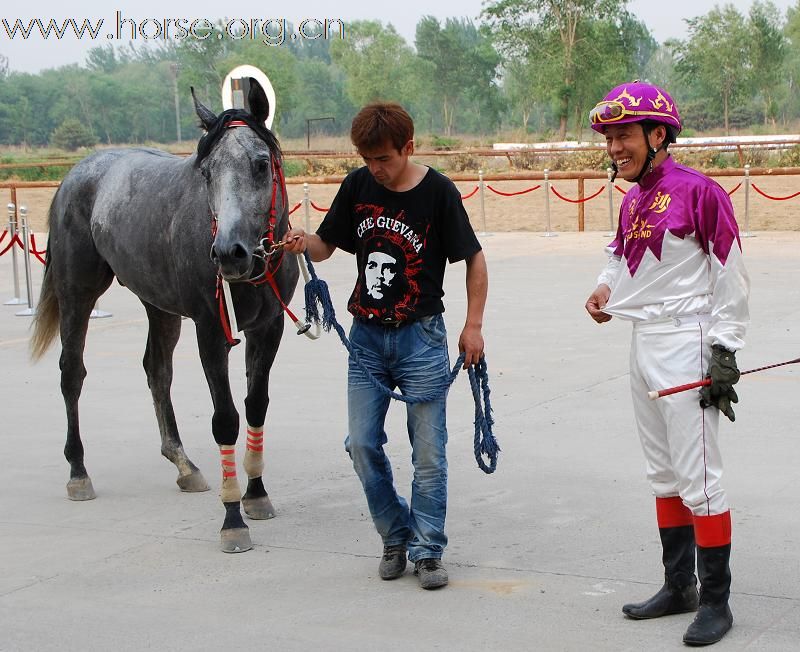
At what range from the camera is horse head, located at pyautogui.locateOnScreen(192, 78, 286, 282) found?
4.78 metres

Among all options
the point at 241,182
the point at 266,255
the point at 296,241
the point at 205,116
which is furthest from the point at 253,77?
the point at 296,241

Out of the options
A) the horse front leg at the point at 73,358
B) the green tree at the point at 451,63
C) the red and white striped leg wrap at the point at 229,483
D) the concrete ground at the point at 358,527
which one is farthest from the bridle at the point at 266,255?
the green tree at the point at 451,63

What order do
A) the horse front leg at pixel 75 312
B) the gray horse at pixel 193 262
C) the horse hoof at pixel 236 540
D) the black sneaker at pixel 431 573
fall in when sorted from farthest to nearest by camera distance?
the horse front leg at pixel 75 312
the horse hoof at pixel 236 540
the gray horse at pixel 193 262
the black sneaker at pixel 431 573

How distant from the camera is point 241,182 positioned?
495 cm

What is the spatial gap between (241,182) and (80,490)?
2.16 meters

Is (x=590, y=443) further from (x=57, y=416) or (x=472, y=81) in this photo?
(x=472, y=81)

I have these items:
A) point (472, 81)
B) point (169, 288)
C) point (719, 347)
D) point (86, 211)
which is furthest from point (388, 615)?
point (472, 81)

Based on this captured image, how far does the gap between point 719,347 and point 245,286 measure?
7.83ft

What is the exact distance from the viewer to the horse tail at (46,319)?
696 cm

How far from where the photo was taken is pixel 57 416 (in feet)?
26.0

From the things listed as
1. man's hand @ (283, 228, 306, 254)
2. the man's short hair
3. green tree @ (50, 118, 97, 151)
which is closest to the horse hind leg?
man's hand @ (283, 228, 306, 254)

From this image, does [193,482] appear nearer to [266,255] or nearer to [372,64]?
[266,255]

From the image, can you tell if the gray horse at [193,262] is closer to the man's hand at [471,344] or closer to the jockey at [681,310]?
the man's hand at [471,344]

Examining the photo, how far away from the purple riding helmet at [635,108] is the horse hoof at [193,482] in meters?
3.20
